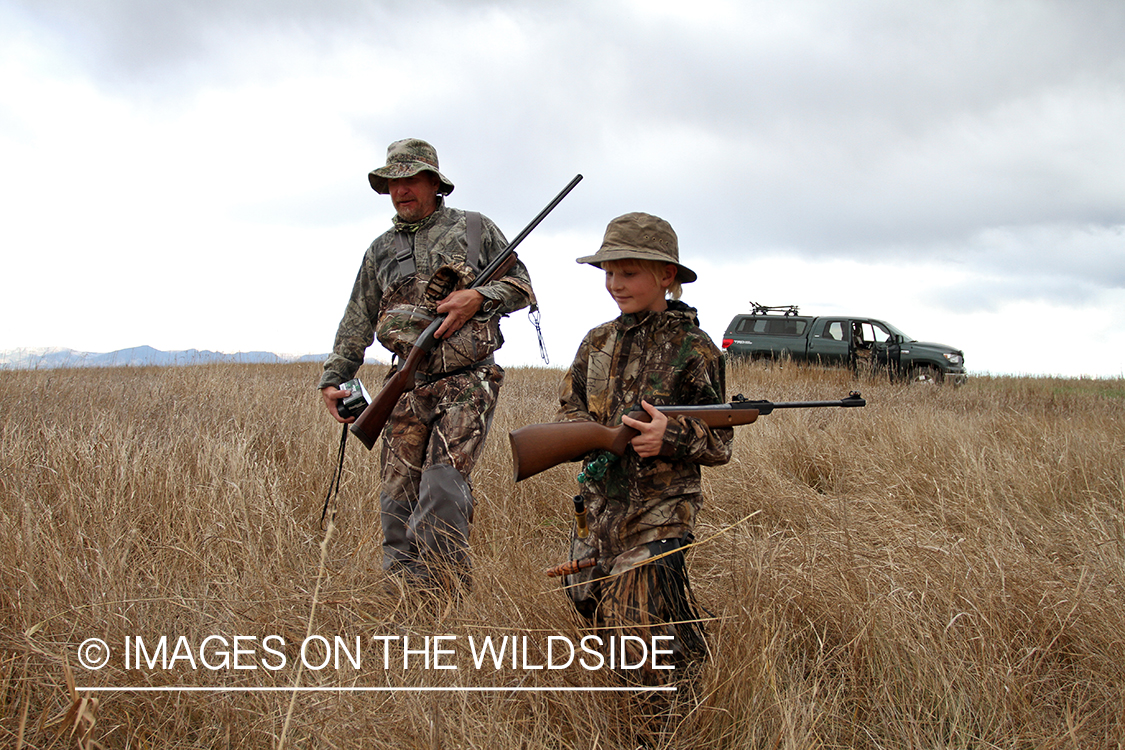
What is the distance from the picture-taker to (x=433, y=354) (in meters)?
3.55

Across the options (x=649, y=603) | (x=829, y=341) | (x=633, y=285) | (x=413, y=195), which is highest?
(x=829, y=341)

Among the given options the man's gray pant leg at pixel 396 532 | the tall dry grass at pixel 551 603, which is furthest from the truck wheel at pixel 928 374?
the man's gray pant leg at pixel 396 532

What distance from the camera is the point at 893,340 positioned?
16.8m

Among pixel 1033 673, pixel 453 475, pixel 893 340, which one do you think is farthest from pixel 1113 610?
pixel 893 340

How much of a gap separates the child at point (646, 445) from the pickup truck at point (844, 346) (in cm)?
1458

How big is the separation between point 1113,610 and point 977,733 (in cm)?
109

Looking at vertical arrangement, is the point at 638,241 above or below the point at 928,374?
below

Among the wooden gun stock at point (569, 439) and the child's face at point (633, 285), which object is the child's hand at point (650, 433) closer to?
the wooden gun stock at point (569, 439)

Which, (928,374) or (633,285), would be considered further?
(928,374)

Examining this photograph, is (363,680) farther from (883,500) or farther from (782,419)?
(782,419)

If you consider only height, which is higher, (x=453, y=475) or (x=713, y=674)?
(x=453, y=475)

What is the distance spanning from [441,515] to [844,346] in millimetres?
15162

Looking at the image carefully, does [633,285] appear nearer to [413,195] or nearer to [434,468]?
[434,468]

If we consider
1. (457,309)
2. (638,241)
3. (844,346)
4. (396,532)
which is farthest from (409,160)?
(844,346)
